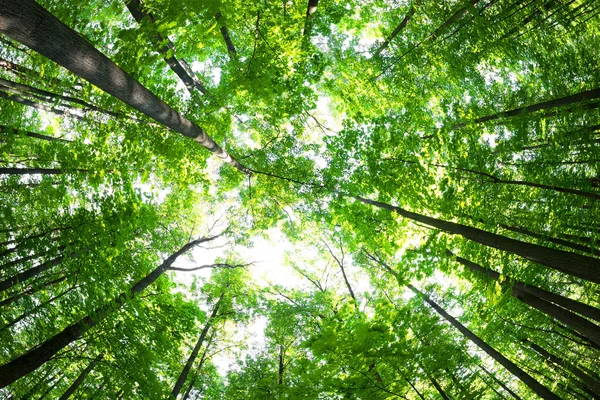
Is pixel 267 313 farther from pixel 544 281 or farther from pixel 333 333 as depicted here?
pixel 544 281

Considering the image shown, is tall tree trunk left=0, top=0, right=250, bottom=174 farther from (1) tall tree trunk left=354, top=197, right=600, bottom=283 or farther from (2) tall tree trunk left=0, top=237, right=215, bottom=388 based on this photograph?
(1) tall tree trunk left=354, top=197, right=600, bottom=283

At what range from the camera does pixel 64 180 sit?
498 cm

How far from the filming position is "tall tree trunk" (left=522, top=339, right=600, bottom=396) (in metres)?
4.63

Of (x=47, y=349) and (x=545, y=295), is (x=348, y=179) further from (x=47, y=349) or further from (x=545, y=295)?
(x=47, y=349)

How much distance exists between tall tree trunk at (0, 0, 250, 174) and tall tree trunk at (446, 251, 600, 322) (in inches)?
185

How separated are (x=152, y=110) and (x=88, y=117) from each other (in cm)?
199

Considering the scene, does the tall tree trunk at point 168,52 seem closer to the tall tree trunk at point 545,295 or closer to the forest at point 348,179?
the forest at point 348,179

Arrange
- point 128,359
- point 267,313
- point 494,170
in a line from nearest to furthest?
1. point 494,170
2. point 128,359
3. point 267,313

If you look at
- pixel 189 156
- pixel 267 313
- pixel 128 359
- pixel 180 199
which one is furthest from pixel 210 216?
pixel 128 359

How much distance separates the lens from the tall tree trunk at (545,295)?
3299 mm

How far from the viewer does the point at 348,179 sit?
6688 mm

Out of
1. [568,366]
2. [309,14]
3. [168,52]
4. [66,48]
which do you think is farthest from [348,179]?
[66,48]

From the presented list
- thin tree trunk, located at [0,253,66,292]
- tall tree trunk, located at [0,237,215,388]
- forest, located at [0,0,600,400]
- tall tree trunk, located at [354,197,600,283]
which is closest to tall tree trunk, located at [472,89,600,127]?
forest, located at [0,0,600,400]

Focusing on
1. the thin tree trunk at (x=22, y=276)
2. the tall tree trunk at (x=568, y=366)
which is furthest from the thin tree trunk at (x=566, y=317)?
the thin tree trunk at (x=22, y=276)
